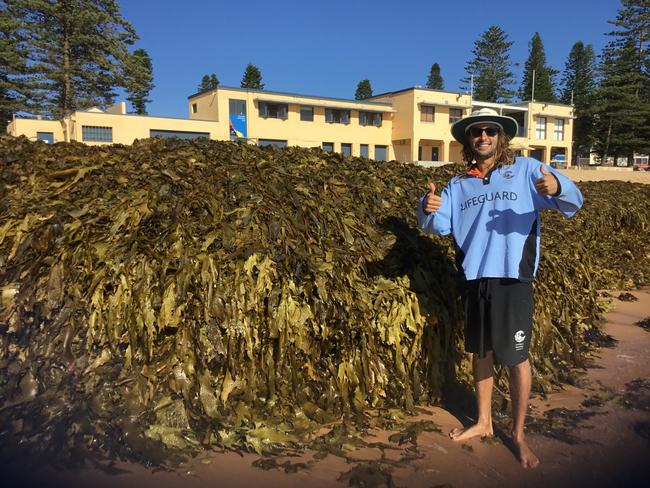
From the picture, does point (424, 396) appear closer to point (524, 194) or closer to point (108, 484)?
point (524, 194)

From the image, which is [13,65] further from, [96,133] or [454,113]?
[454,113]

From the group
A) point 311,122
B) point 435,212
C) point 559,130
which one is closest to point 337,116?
point 311,122

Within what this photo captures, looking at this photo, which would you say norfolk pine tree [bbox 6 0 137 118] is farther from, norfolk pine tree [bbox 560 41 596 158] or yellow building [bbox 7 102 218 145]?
norfolk pine tree [bbox 560 41 596 158]

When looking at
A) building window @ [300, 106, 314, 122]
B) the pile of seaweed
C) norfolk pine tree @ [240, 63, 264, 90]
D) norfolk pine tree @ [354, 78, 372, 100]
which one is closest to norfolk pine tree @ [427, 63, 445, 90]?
norfolk pine tree @ [354, 78, 372, 100]

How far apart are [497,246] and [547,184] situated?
0.43 meters

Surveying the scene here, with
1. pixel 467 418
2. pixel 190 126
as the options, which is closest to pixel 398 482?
pixel 467 418

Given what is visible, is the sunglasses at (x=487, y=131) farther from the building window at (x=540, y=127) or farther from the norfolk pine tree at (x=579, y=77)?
the norfolk pine tree at (x=579, y=77)

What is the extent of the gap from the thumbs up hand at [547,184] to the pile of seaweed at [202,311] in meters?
1.09

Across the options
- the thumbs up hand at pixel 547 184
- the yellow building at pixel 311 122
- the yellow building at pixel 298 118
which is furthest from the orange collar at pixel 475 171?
the yellow building at pixel 298 118

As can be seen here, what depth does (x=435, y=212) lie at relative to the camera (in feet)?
9.71

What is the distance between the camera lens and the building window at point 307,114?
40.2 metres

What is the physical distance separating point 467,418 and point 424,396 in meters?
0.31

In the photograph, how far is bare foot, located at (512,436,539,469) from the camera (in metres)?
2.74

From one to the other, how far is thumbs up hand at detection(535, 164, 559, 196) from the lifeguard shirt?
3.8 inches
